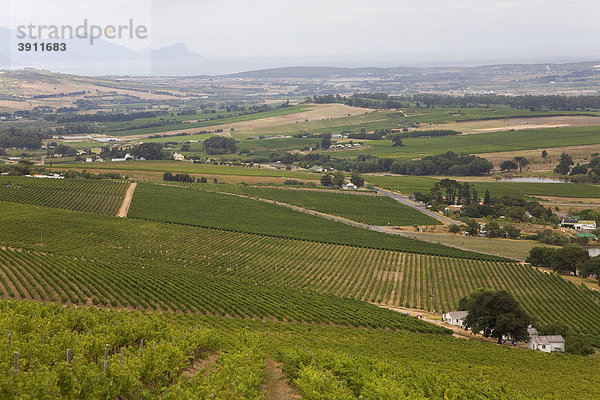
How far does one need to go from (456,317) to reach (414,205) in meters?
58.4

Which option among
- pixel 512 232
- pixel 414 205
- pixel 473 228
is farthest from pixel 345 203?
pixel 512 232

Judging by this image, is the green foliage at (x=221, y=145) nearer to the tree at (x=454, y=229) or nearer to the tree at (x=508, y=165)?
the tree at (x=508, y=165)

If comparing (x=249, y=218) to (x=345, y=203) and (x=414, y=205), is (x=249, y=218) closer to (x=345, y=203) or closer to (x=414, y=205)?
(x=345, y=203)

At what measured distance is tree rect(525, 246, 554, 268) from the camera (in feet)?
249

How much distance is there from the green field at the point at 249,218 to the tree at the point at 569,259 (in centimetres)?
1041

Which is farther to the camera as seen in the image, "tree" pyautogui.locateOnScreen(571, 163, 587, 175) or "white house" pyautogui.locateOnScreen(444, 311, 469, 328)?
"tree" pyautogui.locateOnScreen(571, 163, 587, 175)

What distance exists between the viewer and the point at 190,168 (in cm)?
13550

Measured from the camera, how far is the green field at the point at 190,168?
5094 inches

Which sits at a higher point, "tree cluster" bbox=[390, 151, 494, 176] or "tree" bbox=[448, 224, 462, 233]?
"tree cluster" bbox=[390, 151, 494, 176]

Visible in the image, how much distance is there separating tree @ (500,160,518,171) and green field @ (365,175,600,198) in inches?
705

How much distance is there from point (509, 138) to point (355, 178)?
75.9 meters

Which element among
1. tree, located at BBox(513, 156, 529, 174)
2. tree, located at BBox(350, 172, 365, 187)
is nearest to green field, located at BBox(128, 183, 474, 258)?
tree, located at BBox(350, 172, 365, 187)

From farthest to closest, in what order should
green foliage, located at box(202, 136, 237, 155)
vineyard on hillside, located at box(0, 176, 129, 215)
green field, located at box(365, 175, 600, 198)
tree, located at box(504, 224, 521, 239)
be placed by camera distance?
green foliage, located at box(202, 136, 237, 155) → green field, located at box(365, 175, 600, 198) → tree, located at box(504, 224, 521, 239) → vineyard on hillside, located at box(0, 176, 129, 215)

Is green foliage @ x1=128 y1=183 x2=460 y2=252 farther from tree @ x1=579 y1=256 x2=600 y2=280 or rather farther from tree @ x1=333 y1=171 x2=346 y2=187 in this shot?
tree @ x1=333 y1=171 x2=346 y2=187
